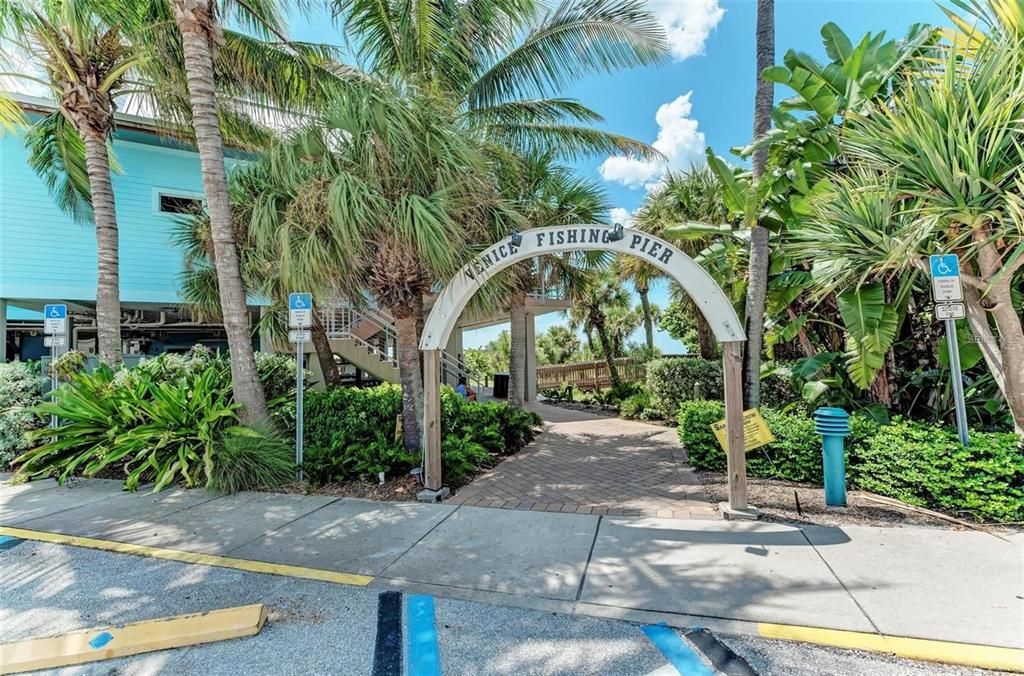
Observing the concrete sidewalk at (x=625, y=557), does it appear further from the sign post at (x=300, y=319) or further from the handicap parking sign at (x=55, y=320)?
the handicap parking sign at (x=55, y=320)

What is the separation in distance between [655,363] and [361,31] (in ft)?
32.0

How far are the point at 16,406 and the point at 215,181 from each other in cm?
564

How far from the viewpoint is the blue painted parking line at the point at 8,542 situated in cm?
455

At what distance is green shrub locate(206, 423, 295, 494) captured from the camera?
599cm

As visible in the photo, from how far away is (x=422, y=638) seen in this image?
9.67ft

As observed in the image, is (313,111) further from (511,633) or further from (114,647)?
(511,633)

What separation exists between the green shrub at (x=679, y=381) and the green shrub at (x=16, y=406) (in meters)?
12.1

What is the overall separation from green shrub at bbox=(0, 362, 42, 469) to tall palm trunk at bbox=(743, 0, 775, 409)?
10.9 metres

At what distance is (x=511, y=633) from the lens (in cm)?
298

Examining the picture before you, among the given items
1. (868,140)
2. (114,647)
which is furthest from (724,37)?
(114,647)

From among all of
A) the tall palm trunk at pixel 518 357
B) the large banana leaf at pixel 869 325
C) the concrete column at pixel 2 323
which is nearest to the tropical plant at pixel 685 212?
the tall palm trunk at pixel 518 357

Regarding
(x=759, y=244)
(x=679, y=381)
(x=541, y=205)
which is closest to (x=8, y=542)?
(x=541, y=205)

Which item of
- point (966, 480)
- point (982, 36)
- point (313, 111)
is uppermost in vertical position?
point (313, 111)

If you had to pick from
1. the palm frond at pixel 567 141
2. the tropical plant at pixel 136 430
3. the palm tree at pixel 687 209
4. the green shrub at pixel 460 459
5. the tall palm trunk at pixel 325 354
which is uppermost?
the palm frond at pixel 567 141
